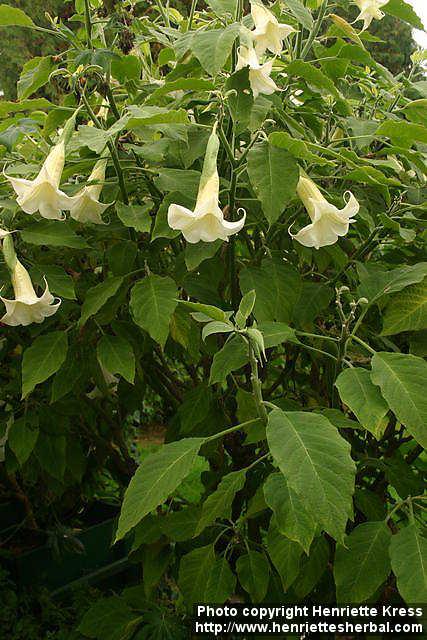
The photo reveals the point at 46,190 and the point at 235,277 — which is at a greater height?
the point at 46,190

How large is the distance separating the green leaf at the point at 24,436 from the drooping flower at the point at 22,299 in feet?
1.58

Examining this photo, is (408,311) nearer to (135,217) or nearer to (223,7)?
(135,217)

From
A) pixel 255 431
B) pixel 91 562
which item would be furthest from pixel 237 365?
pixel 91 562

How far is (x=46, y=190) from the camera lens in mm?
1306

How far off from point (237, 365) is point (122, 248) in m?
0.42

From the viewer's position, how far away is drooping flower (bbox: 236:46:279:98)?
4.07 feet

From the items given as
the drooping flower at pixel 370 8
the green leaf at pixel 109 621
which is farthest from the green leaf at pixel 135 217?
the green leaf at pixel 109 621

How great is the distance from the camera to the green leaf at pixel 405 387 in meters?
1.14

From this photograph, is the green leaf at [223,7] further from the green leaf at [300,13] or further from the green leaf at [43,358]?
the green leaf at [43,358]

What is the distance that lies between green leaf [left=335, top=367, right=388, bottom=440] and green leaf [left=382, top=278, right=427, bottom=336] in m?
0.20

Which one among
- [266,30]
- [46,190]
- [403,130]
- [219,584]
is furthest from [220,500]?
[266,30]

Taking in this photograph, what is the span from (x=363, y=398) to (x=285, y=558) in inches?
14.7

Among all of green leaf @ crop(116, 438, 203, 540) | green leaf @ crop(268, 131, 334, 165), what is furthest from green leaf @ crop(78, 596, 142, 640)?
green leaf @ crop(268, 131, 334, 165)

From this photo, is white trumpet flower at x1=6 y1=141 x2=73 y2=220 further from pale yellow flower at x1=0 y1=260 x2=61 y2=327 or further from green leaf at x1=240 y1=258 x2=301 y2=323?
green leaf at x1=240 y1=258 x2=301 y2=323
